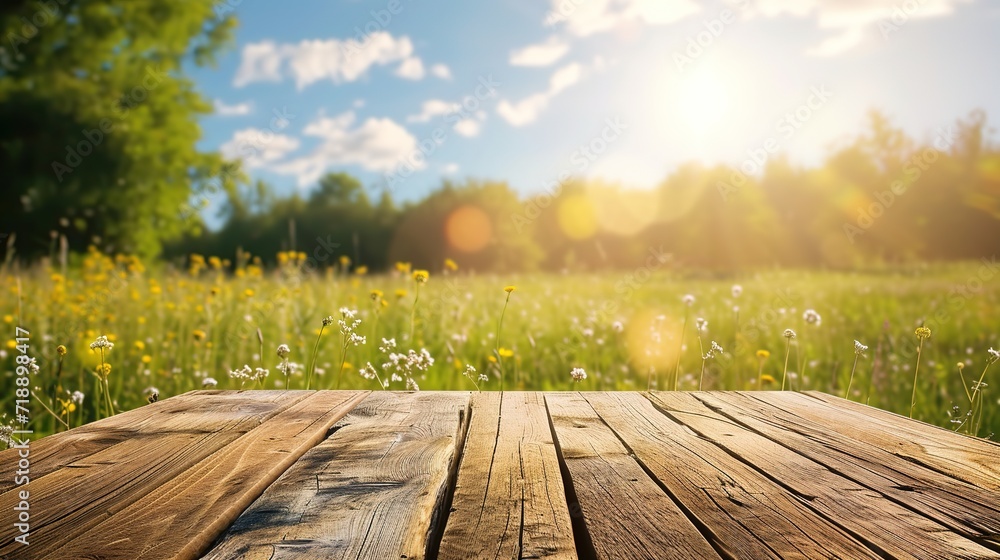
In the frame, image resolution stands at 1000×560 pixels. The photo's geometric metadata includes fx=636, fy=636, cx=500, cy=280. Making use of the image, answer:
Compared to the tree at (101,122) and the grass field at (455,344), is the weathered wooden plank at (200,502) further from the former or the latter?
the tree at (101,122)

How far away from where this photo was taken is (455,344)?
5.48 m

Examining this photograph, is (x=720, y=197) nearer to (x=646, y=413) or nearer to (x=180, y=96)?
(x=180, y=96)

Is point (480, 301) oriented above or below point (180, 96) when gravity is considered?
below

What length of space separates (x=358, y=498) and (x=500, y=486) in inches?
11.9

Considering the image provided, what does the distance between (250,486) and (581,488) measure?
71cm

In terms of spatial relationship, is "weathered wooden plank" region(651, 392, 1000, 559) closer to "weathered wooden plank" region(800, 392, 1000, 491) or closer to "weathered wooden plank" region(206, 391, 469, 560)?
"weathered wooden plank" region(800, 392, 1000, 491)

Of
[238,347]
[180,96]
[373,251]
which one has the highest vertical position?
[180,96]

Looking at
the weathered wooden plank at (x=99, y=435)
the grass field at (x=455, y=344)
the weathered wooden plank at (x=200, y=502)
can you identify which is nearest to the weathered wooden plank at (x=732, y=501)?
the weathered wooden plank at (x=200, y=502)

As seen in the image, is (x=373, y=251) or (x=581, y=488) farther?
(x=373, y=251)

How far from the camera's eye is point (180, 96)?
16.8m

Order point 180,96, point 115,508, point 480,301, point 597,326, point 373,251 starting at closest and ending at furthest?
1. point 115,508
2. point 597,326
3. point 480,301
4. point 180,96
5. point 373,251

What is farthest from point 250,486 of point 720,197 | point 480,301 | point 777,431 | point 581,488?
point 720,197

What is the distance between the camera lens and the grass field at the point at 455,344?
14.5 feet

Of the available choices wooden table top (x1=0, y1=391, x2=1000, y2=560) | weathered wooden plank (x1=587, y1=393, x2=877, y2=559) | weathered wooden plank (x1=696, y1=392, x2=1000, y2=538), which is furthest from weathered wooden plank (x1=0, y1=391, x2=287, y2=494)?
weathered wooden plank (x1=696, y1=392, x2=1000, y2=538)
